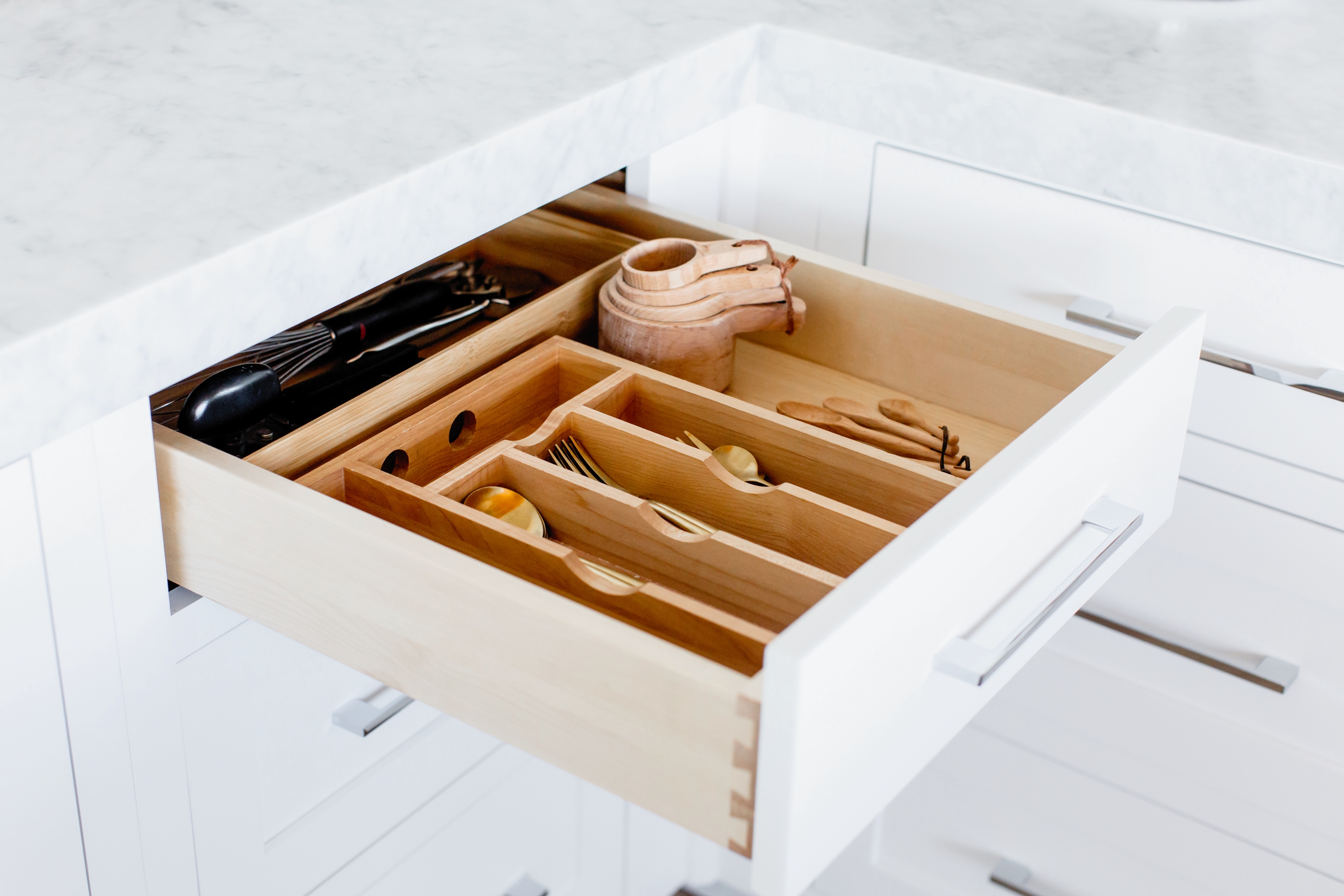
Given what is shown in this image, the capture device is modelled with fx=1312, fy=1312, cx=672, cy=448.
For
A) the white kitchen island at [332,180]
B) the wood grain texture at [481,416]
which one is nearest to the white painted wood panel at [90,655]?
the white kitchen island at [332,180]

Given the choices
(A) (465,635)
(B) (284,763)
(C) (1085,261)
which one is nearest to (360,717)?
(B) (284,763)

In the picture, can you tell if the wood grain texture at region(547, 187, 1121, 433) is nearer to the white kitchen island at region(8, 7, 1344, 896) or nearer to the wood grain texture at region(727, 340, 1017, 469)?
the wood grain texture at region(727, 340, 1017, 469)

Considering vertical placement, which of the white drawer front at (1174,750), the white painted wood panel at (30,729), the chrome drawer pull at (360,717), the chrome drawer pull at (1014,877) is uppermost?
the white painted wood panel at (30,729)

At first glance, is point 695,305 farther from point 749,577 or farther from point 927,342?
point 749,577

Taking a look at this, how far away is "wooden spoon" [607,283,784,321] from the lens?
86cm

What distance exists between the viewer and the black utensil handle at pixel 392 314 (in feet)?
2.94

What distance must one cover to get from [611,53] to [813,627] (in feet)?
1.79

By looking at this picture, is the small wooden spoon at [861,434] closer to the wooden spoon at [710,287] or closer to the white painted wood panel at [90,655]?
the wooden spoon at [710,287]

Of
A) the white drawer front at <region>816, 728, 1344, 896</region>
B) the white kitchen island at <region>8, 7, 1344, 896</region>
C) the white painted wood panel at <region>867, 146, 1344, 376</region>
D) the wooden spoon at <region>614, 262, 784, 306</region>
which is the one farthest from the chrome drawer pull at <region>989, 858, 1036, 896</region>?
the wooden spoon at <region>614, 262, 784, 306</region>

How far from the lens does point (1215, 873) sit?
3.49ft

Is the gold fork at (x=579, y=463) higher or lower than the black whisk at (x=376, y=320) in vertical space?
lower

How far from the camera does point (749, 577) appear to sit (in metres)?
0.66

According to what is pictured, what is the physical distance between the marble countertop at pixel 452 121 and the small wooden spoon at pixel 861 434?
0.21m

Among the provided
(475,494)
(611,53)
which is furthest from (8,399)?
(611,53)
